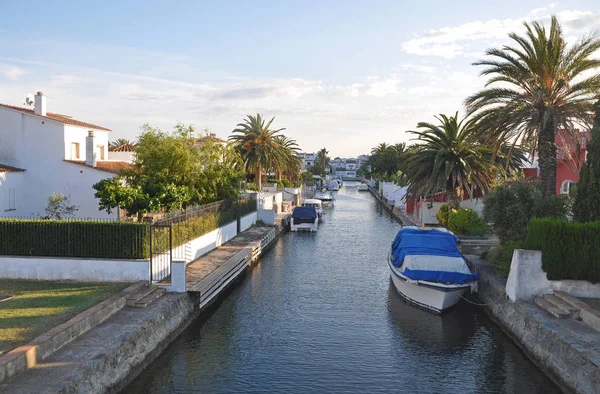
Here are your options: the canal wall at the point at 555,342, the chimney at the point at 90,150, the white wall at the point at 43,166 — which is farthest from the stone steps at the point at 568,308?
the chimney at the point at 90,150

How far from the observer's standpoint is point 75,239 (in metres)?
19.6

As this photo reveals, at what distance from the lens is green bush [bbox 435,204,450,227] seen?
128 ft

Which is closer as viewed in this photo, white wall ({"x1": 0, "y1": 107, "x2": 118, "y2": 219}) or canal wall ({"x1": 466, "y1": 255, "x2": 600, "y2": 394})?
canal wall ({"x1": 466, "y1": 255, "x2": 600, "y2": 394})

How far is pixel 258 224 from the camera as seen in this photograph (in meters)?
44.0

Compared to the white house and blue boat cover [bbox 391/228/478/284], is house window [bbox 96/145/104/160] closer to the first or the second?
the white house

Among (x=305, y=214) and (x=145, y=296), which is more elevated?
(x=305, y=214)

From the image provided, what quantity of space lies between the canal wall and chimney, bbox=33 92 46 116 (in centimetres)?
2951

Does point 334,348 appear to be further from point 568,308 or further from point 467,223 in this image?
point 467,223

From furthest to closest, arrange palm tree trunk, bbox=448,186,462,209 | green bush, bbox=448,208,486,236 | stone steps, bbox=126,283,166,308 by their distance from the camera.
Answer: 1. palm tree trunk, bbox=448,186,462,209
2. green bush, bbox=448,208,486,236
3. stone steps, bbox=126,283,166,308

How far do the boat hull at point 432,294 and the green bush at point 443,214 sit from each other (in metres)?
17.9

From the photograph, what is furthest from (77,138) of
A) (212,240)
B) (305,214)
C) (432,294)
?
(432,294)

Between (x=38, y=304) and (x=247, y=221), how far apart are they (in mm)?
25491

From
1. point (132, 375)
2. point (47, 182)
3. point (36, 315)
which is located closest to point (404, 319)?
point (132, 375)

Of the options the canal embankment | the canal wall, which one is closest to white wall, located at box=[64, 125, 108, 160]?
the canal embankment
